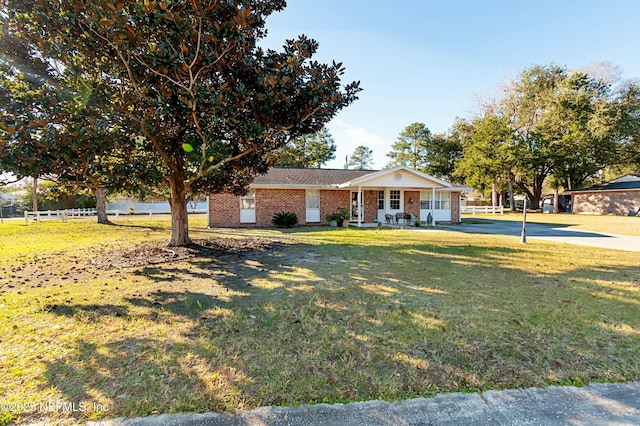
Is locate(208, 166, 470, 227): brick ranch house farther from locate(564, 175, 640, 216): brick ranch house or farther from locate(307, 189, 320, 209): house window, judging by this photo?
locate(564, 175, 640, 216): brick ranch house

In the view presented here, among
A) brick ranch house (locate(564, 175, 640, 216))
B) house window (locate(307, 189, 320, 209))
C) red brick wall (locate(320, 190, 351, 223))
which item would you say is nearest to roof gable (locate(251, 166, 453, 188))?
house window (locate(307, 189, 320, 209))

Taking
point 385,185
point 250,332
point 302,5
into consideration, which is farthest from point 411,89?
point 250,332

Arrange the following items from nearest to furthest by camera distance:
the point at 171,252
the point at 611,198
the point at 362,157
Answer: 1. the point at 171,252
2. the point at 611,198
3. the point at 362,157

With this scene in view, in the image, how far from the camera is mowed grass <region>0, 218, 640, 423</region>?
8.18 feet

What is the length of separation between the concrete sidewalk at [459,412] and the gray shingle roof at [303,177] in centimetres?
1481

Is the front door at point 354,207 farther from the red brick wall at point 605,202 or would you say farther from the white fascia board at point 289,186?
the red brick wall at point 605,202

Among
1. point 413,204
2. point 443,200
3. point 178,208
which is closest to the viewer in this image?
point 178,208

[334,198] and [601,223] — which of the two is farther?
[601,223]

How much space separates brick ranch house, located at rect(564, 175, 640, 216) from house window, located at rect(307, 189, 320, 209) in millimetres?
29960

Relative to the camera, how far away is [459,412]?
224 centimetres

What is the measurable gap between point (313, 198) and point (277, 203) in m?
2.23

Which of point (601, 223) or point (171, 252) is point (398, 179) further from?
point (601, 223)

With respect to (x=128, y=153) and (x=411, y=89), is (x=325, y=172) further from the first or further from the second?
(x=128, y=153)

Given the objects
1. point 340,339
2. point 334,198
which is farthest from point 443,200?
point 340,339
